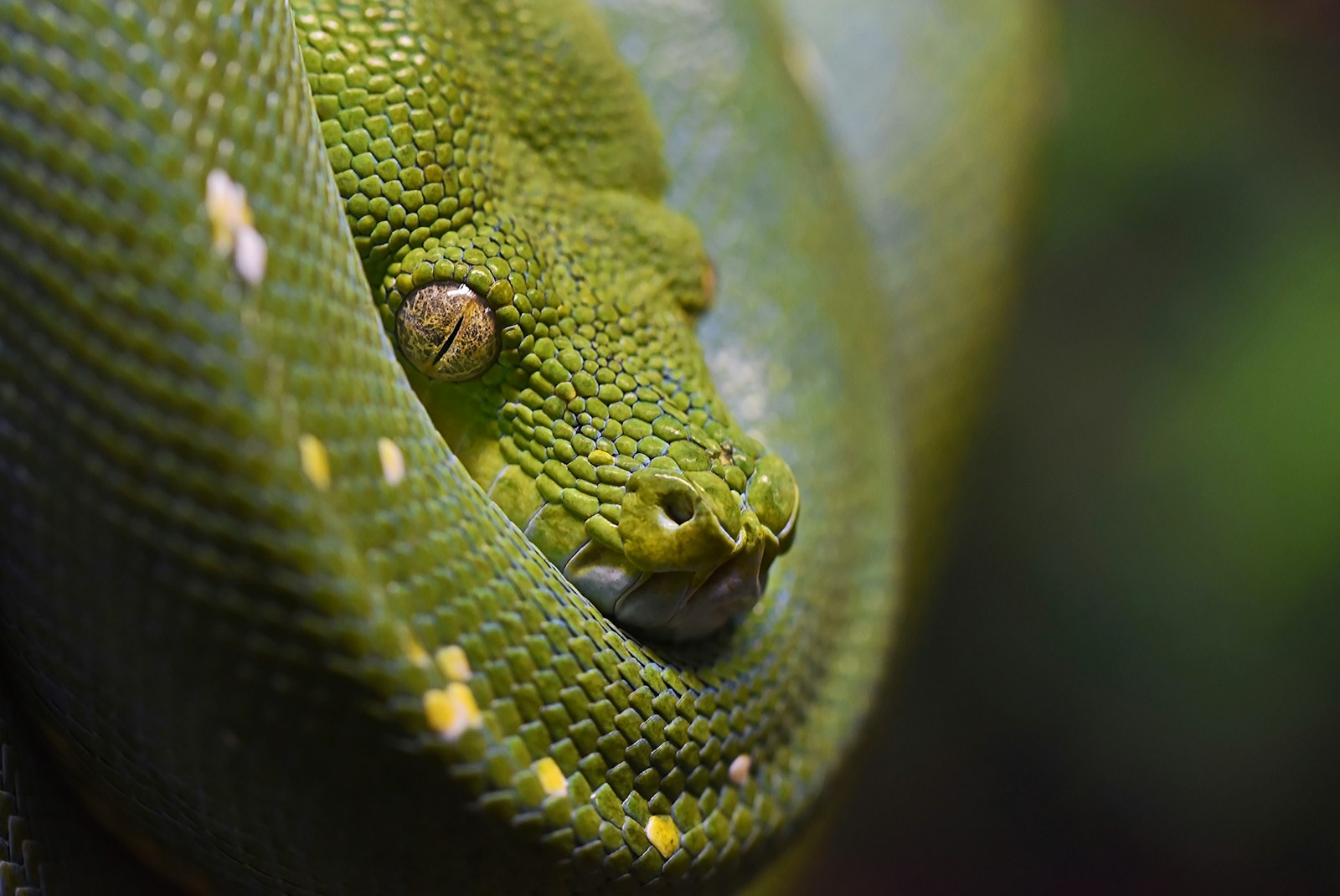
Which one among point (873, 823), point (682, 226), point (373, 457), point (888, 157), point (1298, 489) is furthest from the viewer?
point (873, 823)

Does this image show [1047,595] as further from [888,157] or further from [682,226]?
[682,226]

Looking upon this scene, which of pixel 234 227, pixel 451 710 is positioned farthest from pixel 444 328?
pixel 451 710

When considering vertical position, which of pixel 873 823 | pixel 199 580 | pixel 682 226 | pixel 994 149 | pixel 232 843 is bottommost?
pixel 873 823

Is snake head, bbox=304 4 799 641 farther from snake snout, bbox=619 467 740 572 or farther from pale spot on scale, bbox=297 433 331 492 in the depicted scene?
pale spot on scale, bbox=297 433 331 492

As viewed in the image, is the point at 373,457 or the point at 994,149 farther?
the point at 994,149

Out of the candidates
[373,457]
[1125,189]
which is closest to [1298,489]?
[1125,189]

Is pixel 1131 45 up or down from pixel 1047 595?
up

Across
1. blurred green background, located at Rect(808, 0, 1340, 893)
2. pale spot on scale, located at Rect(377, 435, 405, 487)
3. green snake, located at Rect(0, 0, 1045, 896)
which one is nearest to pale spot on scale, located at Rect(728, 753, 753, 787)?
green snake, located at Rect(0, 0, 1045, 896)
